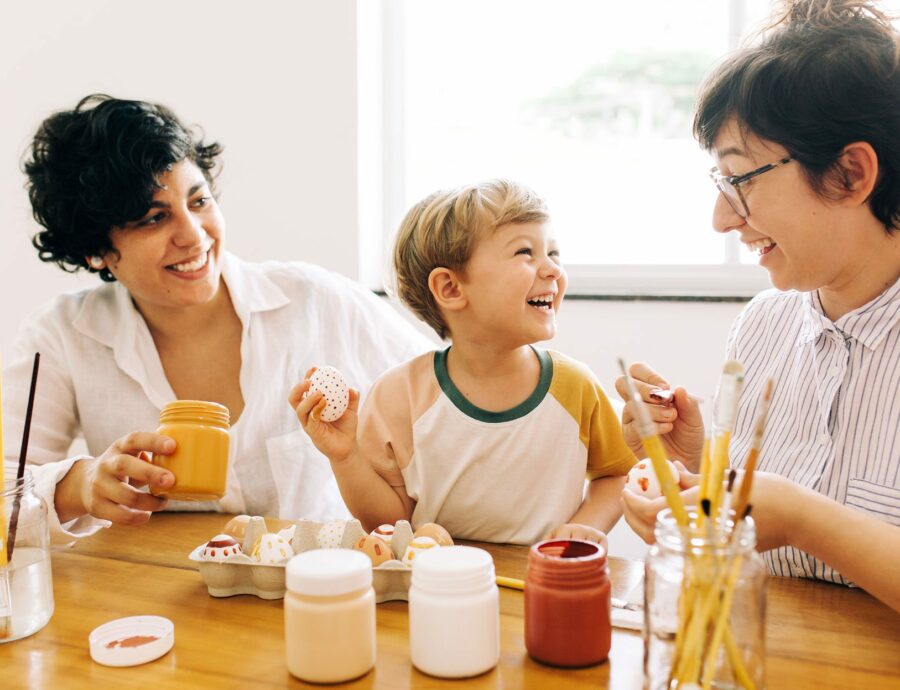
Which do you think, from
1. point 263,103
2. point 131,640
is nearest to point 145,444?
point 131,640

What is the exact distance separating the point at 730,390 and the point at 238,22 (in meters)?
2.46

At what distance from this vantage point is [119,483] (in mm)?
1291

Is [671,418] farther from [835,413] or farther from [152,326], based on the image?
[152,326]

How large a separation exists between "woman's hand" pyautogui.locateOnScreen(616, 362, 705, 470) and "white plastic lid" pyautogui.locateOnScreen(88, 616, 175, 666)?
27.5 inches

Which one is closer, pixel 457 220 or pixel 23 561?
pixel 23 561

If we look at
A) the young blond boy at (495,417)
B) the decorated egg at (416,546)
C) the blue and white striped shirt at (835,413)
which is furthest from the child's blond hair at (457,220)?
the decorated egg at (416,546)

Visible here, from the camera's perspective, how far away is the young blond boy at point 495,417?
1.52 meters

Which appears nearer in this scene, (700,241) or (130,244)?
(130,244)

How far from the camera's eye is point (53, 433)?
170 cm

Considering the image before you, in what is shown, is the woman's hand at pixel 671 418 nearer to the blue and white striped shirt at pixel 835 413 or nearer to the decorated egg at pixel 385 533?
the blue and white striped shirt at pixel 835 413

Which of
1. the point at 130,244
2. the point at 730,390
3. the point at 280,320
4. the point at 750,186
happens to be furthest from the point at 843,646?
the point at 130,244

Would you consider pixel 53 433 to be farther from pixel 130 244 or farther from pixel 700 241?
pixel 700 241

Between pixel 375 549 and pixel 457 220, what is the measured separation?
2.15 feet

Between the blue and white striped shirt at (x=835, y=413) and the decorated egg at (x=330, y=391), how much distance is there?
648 mm
